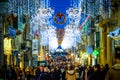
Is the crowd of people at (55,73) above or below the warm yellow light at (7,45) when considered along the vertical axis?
below

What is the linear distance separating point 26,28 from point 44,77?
46.6m

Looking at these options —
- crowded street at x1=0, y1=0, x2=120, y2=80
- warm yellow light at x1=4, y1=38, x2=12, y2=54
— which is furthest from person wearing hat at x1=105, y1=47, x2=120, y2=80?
warm yellow light at x1=4, y1=38, x2=12, y2=54

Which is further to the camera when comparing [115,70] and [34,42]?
[34,42]

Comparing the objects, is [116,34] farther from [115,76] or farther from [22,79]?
[115,76]

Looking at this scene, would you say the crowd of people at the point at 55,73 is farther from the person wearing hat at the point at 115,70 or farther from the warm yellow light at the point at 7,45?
the warm yellow light at the point at 7,45

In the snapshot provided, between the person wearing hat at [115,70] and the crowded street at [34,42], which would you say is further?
the crowded street at [34,42]

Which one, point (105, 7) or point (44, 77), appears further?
point (105, 7)

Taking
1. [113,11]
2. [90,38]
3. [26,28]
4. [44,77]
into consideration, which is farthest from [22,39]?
[44,77]

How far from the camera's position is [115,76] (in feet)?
34.0

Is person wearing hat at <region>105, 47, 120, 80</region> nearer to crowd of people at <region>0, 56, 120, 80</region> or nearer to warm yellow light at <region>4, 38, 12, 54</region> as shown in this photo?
crowd of people at <region>0, 56, 120, 80</region>

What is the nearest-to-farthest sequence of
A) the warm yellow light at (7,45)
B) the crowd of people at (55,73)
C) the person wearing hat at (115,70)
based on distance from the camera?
the person wearing hat at (115,70) < the crowd of people at (55,73) < the warm yellow light at (7,45)

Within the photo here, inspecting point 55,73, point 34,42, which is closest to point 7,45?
point 55,73

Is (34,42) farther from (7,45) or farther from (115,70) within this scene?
(115,70)

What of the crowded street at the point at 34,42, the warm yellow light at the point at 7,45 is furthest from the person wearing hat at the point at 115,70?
the warm yellow light at the point at 7,45
